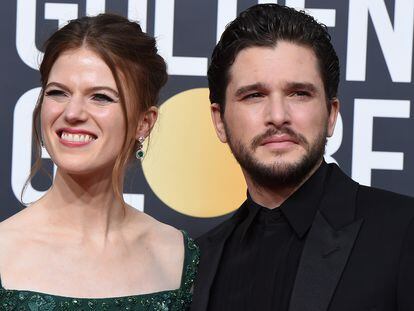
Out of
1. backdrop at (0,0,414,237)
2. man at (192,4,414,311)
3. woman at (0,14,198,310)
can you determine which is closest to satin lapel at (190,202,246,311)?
man at (192,4,414,311)

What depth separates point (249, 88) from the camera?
7.59 ft

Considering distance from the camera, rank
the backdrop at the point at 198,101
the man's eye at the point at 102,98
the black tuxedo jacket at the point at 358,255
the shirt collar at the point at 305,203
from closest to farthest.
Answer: the black tuxedo jacket at the point at 358,255, the shirt collar at the point at 305,203, the man's eye at the point at 102,98, the backdrop at the point at 198,101

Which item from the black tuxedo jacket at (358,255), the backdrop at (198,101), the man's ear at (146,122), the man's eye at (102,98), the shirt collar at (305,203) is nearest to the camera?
the black tuxedo jacket at (358,255)

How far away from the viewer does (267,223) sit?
7.59ft

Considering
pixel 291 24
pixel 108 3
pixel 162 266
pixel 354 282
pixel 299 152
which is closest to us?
pixel 354 282

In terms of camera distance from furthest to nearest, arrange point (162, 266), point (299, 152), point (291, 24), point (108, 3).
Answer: point (108, 3)
point (162, 266)
point (291, 24)
point (299, 152)

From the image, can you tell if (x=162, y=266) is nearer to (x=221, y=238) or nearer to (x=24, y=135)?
(x=221, y=238)

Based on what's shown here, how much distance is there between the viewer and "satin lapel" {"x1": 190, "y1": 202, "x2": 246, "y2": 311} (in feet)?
7.63

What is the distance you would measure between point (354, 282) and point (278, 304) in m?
0.21

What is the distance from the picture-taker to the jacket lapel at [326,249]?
6.72 feet

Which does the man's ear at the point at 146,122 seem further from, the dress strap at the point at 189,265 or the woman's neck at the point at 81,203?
the dress strap at the point at 189,265

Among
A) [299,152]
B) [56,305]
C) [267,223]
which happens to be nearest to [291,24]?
[299,152]

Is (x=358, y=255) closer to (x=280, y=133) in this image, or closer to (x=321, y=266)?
(x=321, y=266)

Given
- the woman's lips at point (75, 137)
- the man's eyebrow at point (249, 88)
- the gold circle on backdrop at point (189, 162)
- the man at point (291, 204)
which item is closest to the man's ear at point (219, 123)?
the man at point (291, 204)
